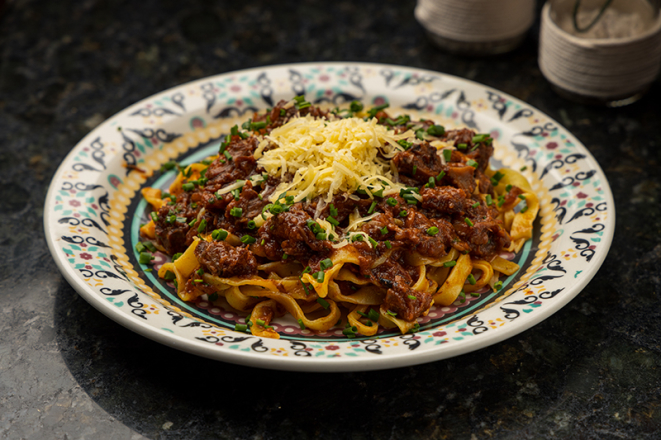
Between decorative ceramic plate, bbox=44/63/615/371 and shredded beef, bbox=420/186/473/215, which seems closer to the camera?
decorative ceramic plate, bbox=44/63/615/371

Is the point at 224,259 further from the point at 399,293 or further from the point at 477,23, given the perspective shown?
the point at 477,23

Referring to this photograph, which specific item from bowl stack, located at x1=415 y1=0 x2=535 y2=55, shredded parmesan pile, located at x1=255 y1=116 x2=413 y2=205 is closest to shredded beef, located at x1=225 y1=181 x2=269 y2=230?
shredded parmesan pile, located at x1=255 y1=116 x2=413 y2=205

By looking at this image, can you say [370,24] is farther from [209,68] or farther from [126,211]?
[126,211]

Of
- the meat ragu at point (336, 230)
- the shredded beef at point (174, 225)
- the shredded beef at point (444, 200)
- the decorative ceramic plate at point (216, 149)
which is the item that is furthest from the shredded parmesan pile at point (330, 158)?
the decorative ceramic plate at point (216, 149)

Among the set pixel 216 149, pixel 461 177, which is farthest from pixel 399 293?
pixel 216 149

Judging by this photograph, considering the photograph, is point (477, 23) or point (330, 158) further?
point (477, 23)

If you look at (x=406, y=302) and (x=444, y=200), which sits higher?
(x=444, y=200)

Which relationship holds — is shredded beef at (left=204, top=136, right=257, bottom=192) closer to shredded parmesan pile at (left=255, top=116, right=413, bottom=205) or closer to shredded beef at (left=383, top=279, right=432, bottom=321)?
shredded parmesan pile at (left=255, top=116, right=413, bottom=205)

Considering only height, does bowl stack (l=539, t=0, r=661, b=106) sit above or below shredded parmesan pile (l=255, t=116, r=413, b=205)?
below
